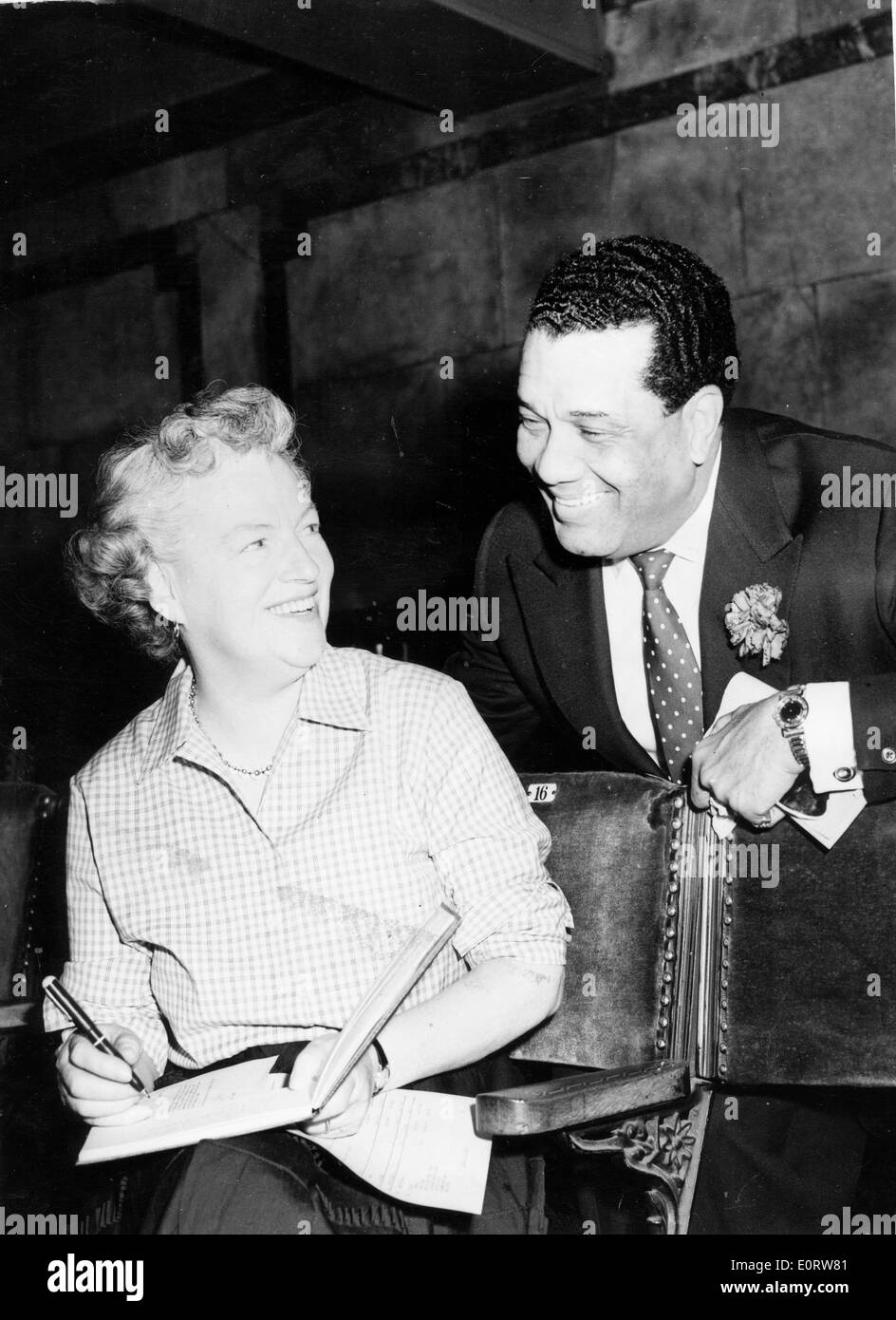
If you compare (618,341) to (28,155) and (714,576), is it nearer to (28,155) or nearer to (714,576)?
(714,576)

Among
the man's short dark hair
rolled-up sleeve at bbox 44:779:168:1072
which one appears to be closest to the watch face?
the man's short dark hair

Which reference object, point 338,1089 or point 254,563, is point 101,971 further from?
point 254,563

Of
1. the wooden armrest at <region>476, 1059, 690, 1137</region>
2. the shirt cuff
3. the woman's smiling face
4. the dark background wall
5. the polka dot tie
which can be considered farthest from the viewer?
the dark background wall

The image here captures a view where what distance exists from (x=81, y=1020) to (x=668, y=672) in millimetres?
1040

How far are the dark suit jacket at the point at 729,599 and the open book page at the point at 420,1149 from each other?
594 millimetres

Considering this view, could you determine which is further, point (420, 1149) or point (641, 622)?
point (641, 622)

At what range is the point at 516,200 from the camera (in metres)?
2.26

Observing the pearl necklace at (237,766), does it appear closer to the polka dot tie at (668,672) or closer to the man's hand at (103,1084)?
the man's hand at (103,1084)

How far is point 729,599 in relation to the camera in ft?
6.60

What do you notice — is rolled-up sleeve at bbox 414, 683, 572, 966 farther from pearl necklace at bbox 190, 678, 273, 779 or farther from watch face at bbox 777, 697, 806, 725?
watch face at bbox 777, 697, 806, 725

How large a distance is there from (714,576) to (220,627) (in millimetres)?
777

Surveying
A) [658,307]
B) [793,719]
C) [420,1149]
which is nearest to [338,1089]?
[420,1149]

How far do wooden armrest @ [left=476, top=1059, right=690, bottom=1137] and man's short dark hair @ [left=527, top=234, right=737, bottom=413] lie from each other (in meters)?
0.98

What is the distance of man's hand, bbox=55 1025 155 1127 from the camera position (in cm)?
180
